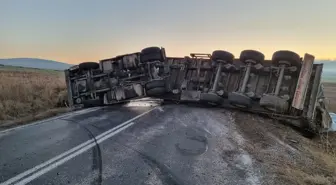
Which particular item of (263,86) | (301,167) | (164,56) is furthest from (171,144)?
(164,56)

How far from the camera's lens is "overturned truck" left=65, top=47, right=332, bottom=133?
8.36 meters

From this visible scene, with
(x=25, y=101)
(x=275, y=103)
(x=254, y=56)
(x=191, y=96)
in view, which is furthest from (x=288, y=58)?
(x=25, y=101)

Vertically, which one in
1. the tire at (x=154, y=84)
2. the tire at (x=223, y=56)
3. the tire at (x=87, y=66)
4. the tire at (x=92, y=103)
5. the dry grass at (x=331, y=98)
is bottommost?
the dry grass at (x=331, y=98)

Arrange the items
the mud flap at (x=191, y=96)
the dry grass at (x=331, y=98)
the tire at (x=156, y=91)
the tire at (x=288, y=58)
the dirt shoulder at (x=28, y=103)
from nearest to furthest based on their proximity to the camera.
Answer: the tire at (x=288, y=58), the dirt shoulder at (x=28, y=103), the mud flap at (x=191, y=96), the tire at (x=156, y=91), the dry grass at (x=331, y=98)

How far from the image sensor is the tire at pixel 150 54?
10.9 metres

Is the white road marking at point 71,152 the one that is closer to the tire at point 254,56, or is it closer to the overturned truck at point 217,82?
the overturned truck at point 217,82

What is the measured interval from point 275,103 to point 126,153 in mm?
5281

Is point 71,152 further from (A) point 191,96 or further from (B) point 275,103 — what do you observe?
(A) point 191,96

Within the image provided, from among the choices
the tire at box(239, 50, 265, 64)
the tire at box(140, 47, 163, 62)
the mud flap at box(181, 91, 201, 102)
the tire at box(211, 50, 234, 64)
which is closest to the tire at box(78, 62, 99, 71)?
the tire at box(140, 47, 163, 62)

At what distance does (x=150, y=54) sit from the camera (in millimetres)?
10969

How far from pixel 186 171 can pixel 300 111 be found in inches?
216

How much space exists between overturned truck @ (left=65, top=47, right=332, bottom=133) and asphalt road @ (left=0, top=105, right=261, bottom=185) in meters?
2.12

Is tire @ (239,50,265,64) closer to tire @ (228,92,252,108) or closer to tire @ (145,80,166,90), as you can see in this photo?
tire @ (228,92,252,108)

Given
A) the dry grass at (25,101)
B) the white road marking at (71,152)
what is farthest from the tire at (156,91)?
the dry grass at (25,101)
